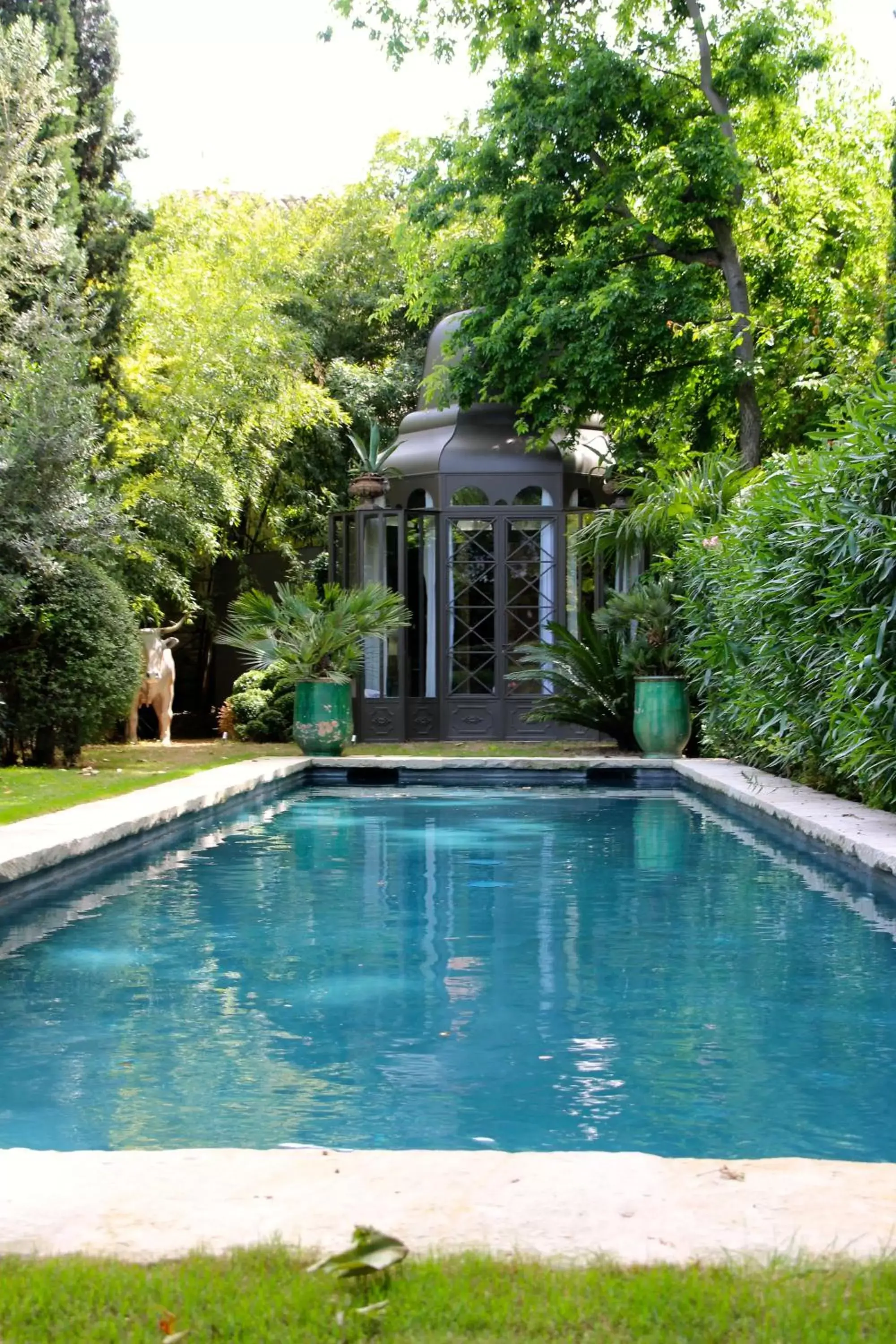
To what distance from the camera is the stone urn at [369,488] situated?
15383 mm

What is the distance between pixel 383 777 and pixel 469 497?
409cm

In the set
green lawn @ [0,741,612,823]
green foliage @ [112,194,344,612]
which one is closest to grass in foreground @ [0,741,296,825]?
green lawn @ [0,741,612,823]

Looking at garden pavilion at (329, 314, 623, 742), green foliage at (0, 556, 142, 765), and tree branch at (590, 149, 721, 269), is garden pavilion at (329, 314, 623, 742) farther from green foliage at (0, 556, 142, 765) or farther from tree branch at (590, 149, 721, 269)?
green foliage at (0, 556, 142, 765)

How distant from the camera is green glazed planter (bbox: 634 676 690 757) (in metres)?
12.8

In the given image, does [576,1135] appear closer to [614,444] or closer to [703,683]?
[703,683]

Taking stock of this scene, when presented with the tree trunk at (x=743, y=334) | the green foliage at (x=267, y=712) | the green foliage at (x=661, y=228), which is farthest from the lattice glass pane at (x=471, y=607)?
the tree trunk at (x=743, y=334)

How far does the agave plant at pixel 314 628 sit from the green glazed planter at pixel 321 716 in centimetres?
10

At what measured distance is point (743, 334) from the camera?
562 inches

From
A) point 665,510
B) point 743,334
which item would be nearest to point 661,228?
point 743,334

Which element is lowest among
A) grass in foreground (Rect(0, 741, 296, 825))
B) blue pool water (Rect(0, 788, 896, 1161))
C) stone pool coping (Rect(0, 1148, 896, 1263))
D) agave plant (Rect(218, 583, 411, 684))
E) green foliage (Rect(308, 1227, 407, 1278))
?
blue pool water (Rect(0, 788, 896, 1161))

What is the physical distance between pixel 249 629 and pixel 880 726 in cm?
777

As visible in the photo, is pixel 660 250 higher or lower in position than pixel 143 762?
higher

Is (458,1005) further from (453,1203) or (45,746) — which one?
(45,746)

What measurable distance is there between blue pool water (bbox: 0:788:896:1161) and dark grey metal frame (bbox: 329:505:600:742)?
7.49 meters
